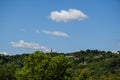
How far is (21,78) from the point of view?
77875 millimetres

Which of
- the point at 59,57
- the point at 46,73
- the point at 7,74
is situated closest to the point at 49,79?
the point at 46,73

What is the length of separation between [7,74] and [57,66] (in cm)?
5245

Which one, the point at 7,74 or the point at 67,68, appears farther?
the point at 7,74

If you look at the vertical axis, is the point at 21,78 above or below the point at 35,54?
below

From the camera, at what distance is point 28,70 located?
76938 mm

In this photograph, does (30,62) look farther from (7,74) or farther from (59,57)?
(7,74)

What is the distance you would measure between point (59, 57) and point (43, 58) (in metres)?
3.92

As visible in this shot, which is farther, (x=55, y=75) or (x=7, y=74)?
(x=7, y=74)

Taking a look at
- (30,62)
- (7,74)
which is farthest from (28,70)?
(7,74)

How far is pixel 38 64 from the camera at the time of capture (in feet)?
253

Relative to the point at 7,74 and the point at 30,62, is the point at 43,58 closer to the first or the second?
the point at 30,62

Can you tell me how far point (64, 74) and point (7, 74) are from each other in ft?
172

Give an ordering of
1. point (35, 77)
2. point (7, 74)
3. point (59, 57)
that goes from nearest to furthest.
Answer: point (35, 77) → point (59, 57) → point (7, 74)

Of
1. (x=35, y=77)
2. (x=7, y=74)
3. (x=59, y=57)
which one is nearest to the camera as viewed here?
(x=35, y=77)
